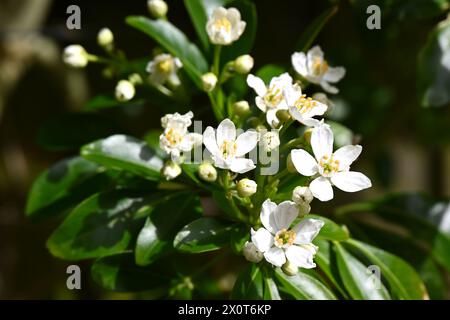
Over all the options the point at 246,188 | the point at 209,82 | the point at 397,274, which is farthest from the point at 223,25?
the point at 397,274

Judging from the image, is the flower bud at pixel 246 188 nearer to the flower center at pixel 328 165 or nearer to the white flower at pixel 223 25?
the flower center at pixel 328 165

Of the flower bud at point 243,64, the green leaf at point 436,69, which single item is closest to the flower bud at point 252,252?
the flower bud at point 243,64

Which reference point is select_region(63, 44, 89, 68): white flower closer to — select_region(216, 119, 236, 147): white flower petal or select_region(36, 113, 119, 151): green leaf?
select_region(36, 113, 119, 151): green leaf

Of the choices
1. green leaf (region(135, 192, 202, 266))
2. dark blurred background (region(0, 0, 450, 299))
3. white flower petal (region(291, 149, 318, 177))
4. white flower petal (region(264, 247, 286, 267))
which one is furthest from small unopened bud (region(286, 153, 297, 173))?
dark blurred background (region(0, 0, 450, 299))

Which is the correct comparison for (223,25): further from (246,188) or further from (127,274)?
(127,274)

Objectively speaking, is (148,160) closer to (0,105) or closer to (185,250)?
(185,250)

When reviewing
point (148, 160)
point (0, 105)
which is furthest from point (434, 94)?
point (0, 105)
